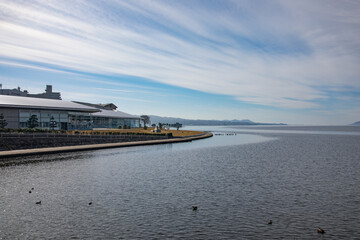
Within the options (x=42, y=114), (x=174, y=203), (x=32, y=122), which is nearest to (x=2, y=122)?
(x=32, y=122)

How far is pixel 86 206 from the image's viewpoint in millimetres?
17266

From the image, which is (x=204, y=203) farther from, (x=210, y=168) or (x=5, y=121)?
(x=5, y=121)

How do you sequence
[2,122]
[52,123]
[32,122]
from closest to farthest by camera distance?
[2,122] → [32,122] → [52,123]

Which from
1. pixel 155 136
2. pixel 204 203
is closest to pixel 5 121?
pixel 155 136

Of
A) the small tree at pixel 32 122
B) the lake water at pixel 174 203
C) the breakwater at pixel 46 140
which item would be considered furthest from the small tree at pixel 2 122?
the lake water at pixel 174 203

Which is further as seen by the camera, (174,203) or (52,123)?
(52,123)

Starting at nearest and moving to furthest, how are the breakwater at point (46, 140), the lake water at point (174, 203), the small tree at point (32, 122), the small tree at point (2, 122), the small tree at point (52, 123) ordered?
the lake water at point (174, 203)
the breakwater at point (46, 140)
the small tree at point (2, 122)
the small tree at point (32, 122)
the small tree at point (52, 123)

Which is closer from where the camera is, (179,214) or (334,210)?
(179,214)

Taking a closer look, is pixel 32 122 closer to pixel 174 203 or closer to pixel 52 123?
pixel 52 123

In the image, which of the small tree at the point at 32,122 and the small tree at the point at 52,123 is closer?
the small tree at the point at 32,122

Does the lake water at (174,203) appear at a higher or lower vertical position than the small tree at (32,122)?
lower

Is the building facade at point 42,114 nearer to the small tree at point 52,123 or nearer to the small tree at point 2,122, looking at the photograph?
the small tree at point 52,123

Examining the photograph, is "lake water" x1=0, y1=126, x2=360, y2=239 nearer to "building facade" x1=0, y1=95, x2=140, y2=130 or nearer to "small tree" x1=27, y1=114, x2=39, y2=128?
"building facade" x1=0, y1=95, x2=140, y2=130

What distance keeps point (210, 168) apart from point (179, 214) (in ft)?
55.0
